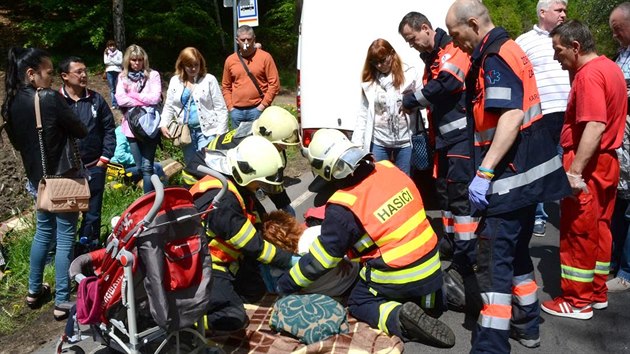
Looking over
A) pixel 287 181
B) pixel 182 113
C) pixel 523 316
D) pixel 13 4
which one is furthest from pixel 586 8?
pixel 13 4

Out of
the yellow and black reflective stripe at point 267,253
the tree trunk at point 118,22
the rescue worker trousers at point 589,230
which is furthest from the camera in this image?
the tree trunk at point 118,22

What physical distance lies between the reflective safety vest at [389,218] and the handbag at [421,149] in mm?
1817

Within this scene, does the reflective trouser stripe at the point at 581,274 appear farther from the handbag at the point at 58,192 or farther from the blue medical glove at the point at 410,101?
the handbag at the point at 58,192

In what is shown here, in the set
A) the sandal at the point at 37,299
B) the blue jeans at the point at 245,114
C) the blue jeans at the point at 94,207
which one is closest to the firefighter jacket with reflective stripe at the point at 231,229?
the sandal at the point at 37,299

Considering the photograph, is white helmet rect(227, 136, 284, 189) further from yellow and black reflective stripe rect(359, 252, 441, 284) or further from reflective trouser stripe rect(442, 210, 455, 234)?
reflective trouser stripe rect(442, 210, 455, 234)

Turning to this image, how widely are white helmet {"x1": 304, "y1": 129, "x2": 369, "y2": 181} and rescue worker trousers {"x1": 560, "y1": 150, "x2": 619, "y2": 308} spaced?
59.5 inches

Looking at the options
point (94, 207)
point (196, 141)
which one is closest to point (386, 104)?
point (196, 141)

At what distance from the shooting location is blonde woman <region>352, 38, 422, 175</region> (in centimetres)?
570

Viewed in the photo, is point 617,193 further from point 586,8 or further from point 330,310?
point 586,8

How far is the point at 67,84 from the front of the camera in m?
5.35

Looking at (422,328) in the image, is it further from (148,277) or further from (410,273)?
(148,277)

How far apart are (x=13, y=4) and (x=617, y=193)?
19.4 metres

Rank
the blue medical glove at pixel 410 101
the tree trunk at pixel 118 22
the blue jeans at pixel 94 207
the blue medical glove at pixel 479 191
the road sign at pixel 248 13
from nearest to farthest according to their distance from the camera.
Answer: the blue medical glove at pixel 479 191, the blue medical glove at pixel 410 101, the blue jeans at pixel 94 207, the road sign at pixel 248 13, the tree trunk at pixel 118 22

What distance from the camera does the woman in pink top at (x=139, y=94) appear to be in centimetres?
675
